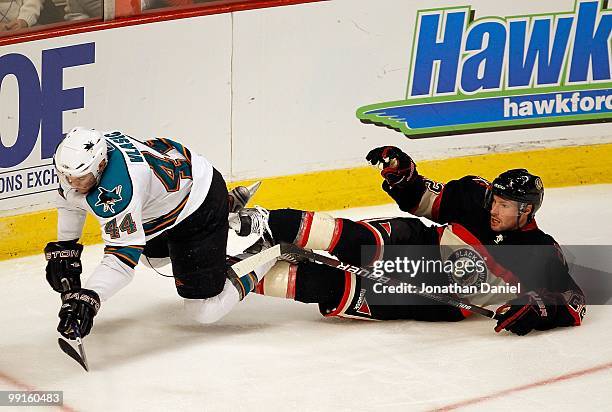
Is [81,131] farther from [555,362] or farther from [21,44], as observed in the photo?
[555,362]

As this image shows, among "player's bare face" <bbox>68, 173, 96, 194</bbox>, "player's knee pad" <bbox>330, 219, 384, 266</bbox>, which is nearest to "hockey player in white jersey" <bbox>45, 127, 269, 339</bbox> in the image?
"player's bare face" <bbox>68, 173, 96, 194</bbox>

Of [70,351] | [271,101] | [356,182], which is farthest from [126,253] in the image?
[356,182]

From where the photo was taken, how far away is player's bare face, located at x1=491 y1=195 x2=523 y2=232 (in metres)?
4.02

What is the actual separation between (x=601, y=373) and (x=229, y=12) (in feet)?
8.30

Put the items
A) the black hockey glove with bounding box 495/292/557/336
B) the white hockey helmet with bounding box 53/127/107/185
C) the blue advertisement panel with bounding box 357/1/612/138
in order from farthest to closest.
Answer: the blue advertisement panel with bounding box 357/1/612/138 < the black hockey glove with bounding box 495/292/557/336 < the white hockey helmet with bounding box 53/127/107/185

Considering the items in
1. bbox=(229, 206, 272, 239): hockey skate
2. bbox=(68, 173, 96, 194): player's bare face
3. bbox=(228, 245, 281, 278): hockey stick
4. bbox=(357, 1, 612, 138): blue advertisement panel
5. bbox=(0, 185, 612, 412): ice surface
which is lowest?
bbox=(0, 185, 612, 412): ice surface

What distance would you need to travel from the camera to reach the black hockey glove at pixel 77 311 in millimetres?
3570

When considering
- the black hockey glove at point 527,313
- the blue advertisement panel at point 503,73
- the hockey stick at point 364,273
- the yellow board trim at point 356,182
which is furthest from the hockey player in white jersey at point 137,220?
the blue advertisement panel at point 503,73

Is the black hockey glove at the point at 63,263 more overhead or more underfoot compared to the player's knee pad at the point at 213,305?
more overhead

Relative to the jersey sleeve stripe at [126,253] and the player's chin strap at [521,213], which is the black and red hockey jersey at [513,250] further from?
the jersey sleeve stripe at [126,253]

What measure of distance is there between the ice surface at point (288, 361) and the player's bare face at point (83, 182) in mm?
634

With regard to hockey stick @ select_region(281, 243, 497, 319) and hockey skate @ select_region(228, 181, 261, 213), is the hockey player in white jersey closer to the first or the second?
hockey skate @ select_region(228, 181, 261, 213)

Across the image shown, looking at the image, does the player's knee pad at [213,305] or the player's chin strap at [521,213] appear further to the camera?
the player's knee pad at [213,305]

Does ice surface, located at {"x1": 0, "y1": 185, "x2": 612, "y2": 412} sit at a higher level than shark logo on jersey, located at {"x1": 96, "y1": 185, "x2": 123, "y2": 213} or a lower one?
lower
